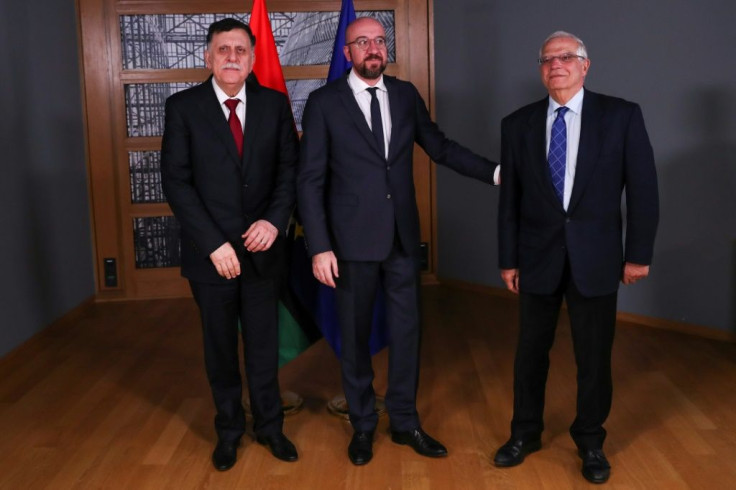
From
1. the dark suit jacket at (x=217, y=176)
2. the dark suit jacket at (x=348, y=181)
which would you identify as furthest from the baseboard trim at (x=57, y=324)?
the dark suit jacket at (x=348, y=181)

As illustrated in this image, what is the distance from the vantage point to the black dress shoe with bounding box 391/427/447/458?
110 inches

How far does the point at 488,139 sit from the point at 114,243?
251 cm

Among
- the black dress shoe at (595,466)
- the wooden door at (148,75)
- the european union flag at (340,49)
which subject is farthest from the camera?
the wooden door at (148,75)

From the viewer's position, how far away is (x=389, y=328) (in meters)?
2.85

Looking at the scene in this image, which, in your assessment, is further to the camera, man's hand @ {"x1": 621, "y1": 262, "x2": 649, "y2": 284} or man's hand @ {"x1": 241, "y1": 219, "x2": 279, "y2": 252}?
man's hand @ {"x1": 241, "y1": 219, "x2": 279, "y2": 252}

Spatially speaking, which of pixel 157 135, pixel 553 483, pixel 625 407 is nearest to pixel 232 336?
pixel 553 483

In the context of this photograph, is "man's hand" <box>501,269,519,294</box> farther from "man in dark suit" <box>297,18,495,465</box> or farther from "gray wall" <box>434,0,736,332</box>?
"gray wall" <box>434,0,736,332</box>

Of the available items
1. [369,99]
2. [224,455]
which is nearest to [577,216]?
[369,99]

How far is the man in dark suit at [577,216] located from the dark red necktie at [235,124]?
0.85m

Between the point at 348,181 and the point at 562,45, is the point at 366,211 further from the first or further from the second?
the point at 562,45

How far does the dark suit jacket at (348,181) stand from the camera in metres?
2.69

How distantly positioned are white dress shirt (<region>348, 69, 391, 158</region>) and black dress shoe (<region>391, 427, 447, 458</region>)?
0.96 meters

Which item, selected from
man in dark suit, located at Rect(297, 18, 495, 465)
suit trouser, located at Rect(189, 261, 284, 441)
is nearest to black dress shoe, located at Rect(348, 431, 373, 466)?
man in dark suit, located at Rect(297, 18, 495, 465)

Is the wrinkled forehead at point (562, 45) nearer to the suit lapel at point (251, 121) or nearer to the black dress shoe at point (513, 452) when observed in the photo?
the suit lapel at point (251, 121)
